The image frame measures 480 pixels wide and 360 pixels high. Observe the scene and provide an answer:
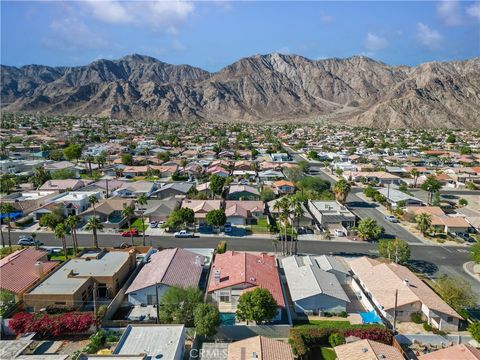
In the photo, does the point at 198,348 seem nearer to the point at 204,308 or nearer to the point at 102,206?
the point at 204,308

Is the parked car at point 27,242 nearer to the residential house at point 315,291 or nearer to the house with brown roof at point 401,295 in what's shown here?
the residential house at point 315,291

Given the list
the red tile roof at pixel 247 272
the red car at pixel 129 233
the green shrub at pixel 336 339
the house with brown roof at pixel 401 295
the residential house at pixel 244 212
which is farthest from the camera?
the residential house at pixel 244 212

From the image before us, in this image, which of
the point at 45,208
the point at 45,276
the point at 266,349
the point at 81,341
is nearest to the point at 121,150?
the point at 45,208

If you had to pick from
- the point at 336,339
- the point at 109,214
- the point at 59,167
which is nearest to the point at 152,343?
the point at 336,339

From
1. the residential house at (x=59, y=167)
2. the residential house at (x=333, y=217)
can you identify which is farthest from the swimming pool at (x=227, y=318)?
the residential house at (x=59, y=167)
